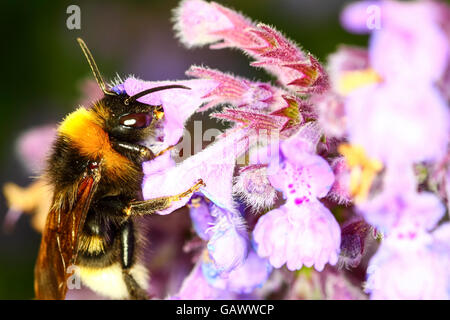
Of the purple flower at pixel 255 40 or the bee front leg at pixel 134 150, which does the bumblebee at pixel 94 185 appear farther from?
the purple flower at pixel 255 40

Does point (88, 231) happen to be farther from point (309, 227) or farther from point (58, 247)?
point (309, 227)

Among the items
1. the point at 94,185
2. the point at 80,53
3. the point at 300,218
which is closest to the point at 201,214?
the point at 94,185

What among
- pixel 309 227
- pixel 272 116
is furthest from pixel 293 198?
pixel 272 116

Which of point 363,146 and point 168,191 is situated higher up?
point 363,146
